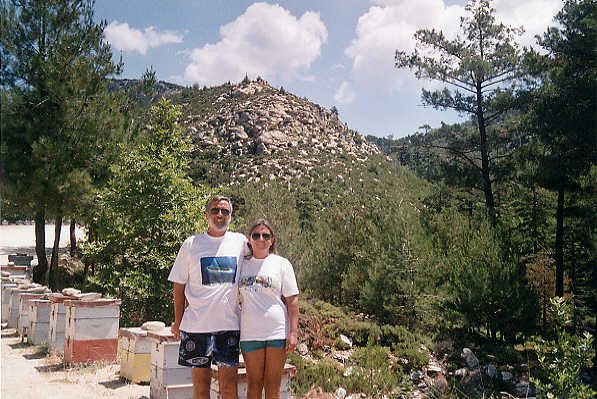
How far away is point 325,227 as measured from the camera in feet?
63.3

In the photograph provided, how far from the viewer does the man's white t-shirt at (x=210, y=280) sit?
360cm

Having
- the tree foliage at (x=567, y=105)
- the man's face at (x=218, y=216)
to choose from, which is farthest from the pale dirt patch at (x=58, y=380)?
the tree foliage at (x=567, y=105)

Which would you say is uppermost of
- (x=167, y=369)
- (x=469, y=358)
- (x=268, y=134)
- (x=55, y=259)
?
(x=268, y=134)

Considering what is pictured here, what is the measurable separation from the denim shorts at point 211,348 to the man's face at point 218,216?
89 centimetres

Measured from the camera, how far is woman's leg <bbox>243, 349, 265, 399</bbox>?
3.60m

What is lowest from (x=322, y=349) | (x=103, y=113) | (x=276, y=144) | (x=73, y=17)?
(x=322, y=349)

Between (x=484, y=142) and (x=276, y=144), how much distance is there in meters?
54.2

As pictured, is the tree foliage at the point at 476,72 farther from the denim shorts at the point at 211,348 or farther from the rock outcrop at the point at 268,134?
the rock outcrop at the point at 268,134

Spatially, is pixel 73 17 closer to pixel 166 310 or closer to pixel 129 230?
pixel 129 230

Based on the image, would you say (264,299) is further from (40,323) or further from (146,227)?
(146,227)

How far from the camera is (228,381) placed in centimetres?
378

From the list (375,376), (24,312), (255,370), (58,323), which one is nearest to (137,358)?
(58,323)

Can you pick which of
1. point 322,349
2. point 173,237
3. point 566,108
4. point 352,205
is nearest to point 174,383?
point 173,237

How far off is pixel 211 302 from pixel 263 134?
68040 mm
